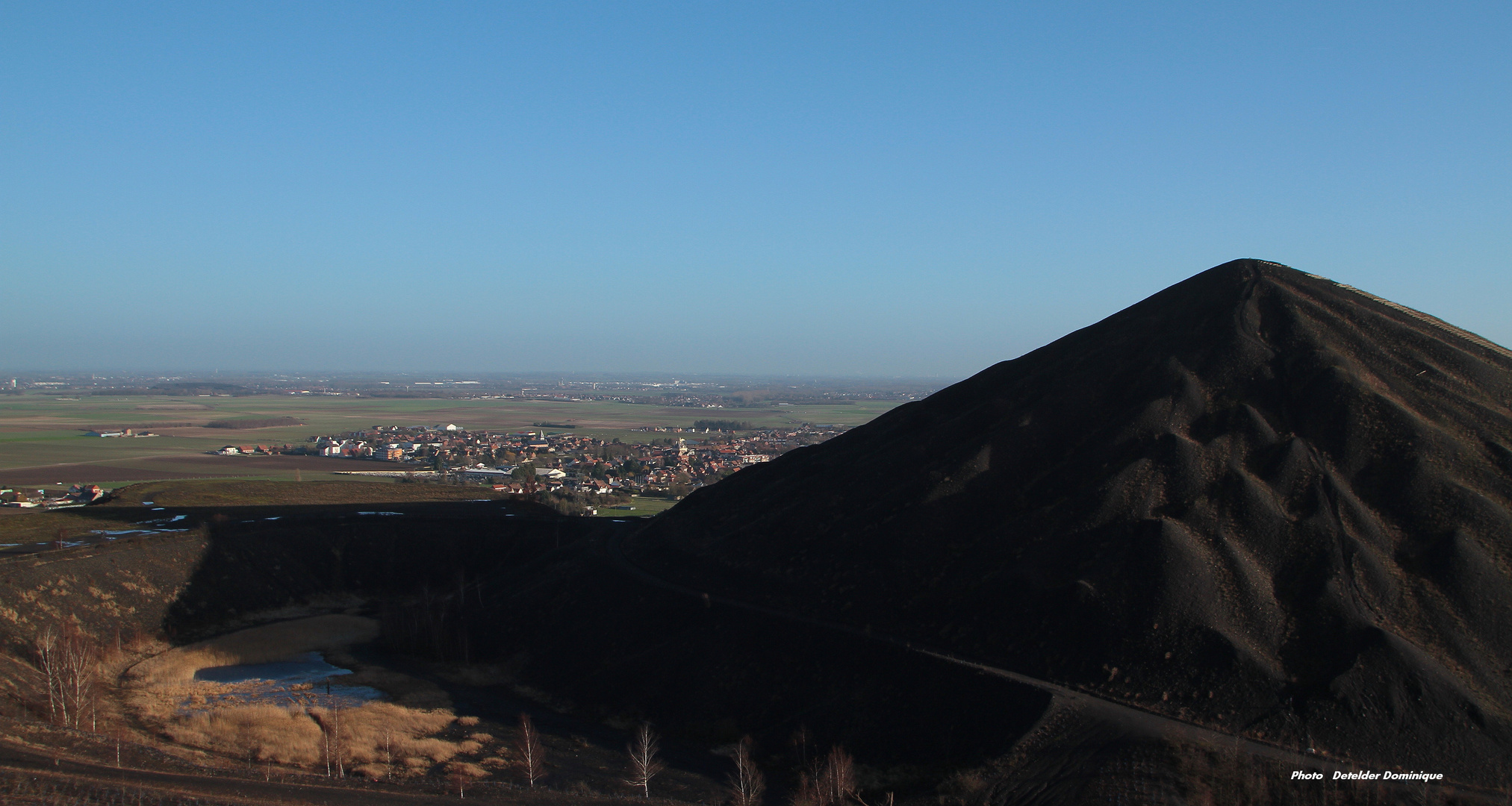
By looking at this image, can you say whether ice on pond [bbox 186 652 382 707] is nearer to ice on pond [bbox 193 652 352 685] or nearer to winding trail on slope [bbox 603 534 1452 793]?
ice on pond [bbox 193 652 352 685]

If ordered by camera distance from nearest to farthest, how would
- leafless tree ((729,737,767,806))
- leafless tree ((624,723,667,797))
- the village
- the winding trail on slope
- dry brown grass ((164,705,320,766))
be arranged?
the winding trail on slope, leafless tree ((729,737,767,806)), leafless tree ((624,723,667,797)), dry brown grass ((164,705,320,766)), the village

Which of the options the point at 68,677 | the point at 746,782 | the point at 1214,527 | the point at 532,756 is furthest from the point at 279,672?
the point at 1214,527

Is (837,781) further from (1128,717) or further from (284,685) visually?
(284,685)

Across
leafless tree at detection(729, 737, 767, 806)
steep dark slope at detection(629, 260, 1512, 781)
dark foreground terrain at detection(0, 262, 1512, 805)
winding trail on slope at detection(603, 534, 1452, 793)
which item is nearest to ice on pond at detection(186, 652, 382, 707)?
dark foreground terrain at detection(0, 262, 1512, 805)

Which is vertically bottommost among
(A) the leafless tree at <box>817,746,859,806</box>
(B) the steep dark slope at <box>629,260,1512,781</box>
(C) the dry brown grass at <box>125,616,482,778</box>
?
(C) the dry brown grass at <box>125,616,482,778</box>

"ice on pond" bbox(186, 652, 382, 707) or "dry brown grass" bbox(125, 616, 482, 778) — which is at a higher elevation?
"dry brown grass" bbox(125, 616, 482, 778)

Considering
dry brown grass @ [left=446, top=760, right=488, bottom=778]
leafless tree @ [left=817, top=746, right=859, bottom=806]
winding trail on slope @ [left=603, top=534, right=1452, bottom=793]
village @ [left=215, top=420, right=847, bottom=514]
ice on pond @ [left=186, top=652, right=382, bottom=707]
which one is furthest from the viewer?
village @ [left=215, top=420, right=847, bottom=514]
